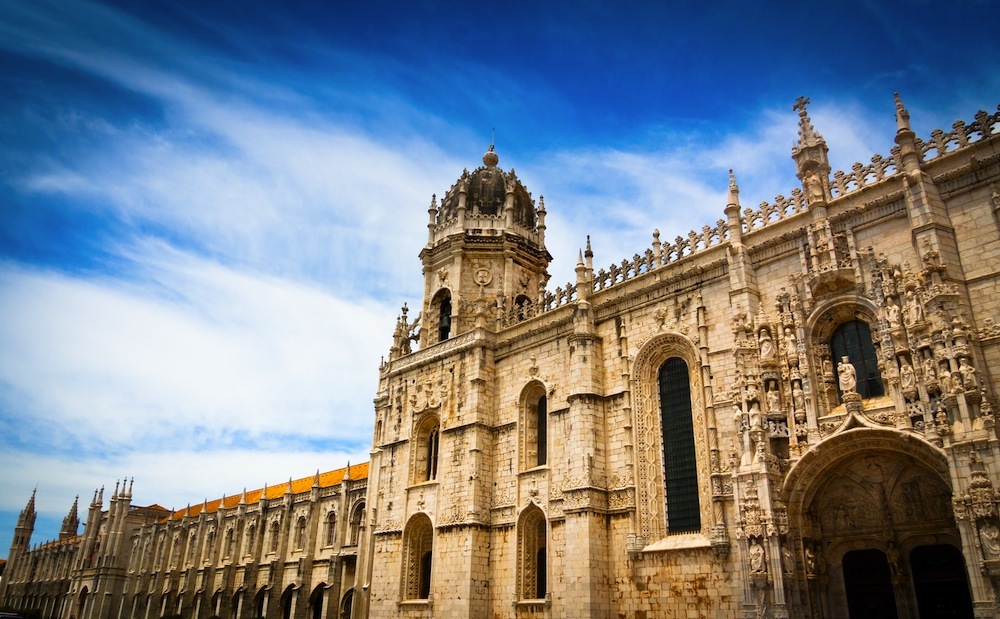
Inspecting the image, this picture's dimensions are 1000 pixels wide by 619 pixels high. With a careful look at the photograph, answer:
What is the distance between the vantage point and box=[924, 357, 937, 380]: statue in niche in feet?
55.3

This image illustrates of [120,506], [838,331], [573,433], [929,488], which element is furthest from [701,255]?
[120,506]

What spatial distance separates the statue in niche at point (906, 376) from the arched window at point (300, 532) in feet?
126

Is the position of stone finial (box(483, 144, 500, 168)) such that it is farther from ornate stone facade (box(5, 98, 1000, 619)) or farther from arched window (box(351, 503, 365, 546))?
arched window (box(351, 503, 365, 546))

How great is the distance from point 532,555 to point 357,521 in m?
20.4

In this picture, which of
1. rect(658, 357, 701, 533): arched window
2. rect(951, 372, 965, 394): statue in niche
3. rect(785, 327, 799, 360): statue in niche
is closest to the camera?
rect(951, 372, 965, 394): statue in niche

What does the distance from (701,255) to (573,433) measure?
7311 mm

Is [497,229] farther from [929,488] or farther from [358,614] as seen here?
[929,488]

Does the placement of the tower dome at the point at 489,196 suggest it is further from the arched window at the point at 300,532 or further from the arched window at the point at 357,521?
the arched window at the point at 300,532

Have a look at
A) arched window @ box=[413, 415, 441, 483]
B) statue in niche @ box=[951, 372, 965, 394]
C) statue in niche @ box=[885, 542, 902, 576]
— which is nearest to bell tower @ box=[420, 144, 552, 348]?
arched window @ box=[413, 415, 441, 483]

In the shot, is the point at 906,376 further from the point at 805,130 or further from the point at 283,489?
the point at 283,489

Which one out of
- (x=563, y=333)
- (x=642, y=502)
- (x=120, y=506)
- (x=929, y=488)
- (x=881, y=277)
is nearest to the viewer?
(x=929, y=488)

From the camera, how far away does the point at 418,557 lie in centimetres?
2959

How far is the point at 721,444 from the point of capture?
2103cm

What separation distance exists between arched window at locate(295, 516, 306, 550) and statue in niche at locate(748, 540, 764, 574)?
34.5 metres
